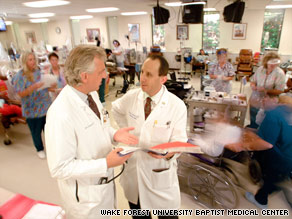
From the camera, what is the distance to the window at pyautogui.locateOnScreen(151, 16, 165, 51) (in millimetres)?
10633

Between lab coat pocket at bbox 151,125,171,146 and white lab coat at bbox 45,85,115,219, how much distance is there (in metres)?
0.35

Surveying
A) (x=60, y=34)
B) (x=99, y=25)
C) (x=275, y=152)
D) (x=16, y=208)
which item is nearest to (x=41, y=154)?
(x=16, y=208)

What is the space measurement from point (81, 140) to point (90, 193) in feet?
1.14

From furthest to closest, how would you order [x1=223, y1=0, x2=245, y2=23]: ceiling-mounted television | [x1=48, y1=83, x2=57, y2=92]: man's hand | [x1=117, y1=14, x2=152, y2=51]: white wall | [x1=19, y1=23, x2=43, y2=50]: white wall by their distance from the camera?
[x1=19, y1=23, x2=43, y2=50]: white wall → [x1=117, y1=14, x2=152, y2=51]: white wall → [x1=223, y1=0, x2=245, y2=23]: ceiling-mounted television → [x1=48, y1=83, x2=57, y2=92]: man's hand

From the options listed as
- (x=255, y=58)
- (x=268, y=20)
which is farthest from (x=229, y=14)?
(x=268, y=20)

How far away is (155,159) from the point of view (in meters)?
1.55

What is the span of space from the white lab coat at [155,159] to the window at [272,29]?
9.06m

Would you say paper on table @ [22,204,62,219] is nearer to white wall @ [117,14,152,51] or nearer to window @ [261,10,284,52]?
window @ [261,10,284,52]

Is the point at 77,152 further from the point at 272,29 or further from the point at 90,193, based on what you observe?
the point at 272,29

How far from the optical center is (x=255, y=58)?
8.41 m

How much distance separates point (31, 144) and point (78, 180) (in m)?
3.19

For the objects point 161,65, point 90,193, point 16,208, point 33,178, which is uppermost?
point 161,65

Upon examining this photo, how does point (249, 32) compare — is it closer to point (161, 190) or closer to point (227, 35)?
point (227, 35)

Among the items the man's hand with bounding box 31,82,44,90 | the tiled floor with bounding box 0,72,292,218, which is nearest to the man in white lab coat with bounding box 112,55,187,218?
the tiled floor with bounding box 0,72,292,218
